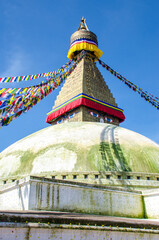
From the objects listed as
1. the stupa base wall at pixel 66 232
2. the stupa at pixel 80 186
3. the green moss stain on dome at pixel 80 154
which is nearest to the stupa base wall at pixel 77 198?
the stupa at pixel 80 186

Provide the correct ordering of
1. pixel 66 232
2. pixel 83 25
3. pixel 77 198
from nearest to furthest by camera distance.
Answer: pixel 66 232
pixel 77 198
pixel 83 25

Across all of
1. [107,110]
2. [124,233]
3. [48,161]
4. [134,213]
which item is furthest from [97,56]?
[124,233]

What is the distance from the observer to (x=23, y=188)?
22.3 ft

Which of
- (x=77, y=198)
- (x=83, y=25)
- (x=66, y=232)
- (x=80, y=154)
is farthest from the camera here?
(x=83, y=25)

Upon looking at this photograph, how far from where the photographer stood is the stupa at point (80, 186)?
4340mm

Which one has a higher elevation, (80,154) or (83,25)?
(83,25)

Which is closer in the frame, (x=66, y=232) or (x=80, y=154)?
(x=66, y=232)

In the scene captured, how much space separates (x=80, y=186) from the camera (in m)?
7.27

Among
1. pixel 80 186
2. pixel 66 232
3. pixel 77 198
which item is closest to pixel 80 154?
pixel 80 186

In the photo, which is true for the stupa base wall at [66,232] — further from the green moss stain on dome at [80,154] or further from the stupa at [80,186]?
the green moss stain on dome at [80,154]

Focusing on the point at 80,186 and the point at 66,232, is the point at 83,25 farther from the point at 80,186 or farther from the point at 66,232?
the point at 66,232

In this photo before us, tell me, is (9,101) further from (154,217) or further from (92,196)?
(154,217)

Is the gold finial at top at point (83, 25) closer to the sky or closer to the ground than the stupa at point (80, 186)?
closer to the sky

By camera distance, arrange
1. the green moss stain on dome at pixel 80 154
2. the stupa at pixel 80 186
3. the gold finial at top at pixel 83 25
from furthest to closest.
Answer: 1. the gold finial at top at pixel 83 25
2. the green moss stain on dome at pixel 80 154
3. the stupa at pixel 80 186
